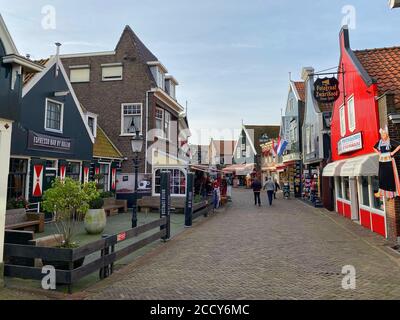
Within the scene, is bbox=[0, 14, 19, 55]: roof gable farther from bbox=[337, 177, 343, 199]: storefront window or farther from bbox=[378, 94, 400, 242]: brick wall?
bbox=[337, 177, 343, 199]: storefront window

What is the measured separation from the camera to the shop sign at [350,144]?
11.9 metres

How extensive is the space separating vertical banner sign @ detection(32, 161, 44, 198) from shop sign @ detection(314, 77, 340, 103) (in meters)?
12.5

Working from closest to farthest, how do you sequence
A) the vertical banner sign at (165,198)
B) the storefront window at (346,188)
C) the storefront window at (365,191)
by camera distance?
the vertical banner sign at (165,198) → the storefront window at (365,191) → the storefront window at (346,188)

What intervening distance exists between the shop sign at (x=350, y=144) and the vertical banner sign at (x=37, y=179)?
1282 centimetres

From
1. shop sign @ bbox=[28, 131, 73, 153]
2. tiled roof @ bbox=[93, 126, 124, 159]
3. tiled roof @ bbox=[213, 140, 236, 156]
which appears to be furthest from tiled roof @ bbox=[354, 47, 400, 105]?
tiled roof @ bbox=[213, 140, 236, 156]

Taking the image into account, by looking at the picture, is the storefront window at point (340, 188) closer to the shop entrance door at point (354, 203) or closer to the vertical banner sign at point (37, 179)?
the shop entrance door at point (354, 203)

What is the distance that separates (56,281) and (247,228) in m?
7.95

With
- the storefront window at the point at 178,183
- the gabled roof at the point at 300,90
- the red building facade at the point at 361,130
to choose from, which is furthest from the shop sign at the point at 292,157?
the storefront window at the point at 178,183

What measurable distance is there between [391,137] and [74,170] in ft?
44.5

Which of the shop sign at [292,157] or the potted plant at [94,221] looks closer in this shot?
the potted plant at [94,221]

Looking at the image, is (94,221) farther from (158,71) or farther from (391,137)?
(158,71)

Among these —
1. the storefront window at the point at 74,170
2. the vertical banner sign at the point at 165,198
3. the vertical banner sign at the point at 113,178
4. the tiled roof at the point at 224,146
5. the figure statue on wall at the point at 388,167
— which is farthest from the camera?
the tiled roof at the point at 224,146
